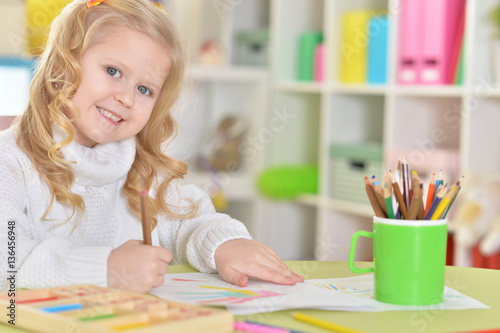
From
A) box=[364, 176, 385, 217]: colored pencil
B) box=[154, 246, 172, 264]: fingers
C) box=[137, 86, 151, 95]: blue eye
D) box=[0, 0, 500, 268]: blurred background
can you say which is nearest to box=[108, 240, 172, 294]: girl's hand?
box=[154, 246, 172, 264]: fingers

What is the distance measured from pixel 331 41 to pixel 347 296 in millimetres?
1859

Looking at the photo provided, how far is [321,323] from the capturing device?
659 millimetres

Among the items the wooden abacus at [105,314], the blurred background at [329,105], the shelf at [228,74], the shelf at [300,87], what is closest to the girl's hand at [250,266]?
the wooden abacus at [105,314]

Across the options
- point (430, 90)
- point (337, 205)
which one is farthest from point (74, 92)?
point (337, 205)

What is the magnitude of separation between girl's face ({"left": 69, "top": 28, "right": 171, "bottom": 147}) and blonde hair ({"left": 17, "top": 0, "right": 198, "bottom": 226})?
12mm

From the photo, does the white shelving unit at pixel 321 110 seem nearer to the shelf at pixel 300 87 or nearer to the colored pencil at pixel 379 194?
the shelf at pixel 300 87

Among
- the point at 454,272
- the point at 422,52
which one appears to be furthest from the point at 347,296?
the point at 422,52

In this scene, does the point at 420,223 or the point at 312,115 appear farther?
the point at 312,115

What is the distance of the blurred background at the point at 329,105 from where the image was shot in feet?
6.63

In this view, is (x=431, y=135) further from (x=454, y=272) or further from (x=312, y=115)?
(x=454, y=272)

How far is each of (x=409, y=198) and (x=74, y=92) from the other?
1.58 feet

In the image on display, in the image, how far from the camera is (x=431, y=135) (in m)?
2.36

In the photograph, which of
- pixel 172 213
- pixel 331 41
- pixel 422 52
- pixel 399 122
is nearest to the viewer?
pixel 172 213

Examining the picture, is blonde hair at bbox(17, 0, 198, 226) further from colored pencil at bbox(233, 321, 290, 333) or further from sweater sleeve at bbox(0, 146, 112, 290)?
colored pencil at bbox(233, 321, 290, 333)
